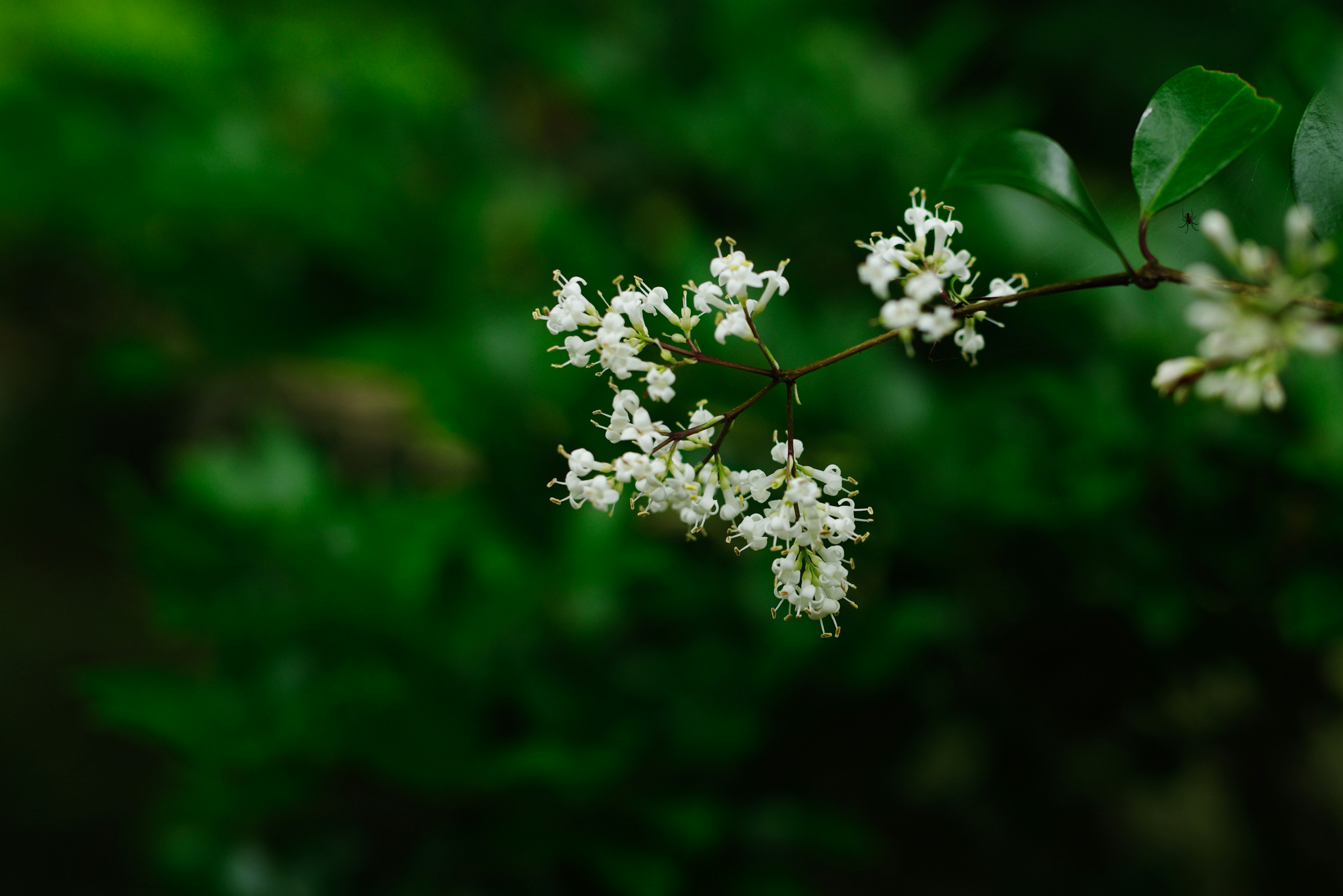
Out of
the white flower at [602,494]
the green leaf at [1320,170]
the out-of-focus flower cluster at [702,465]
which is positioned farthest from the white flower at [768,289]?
the green leaf at [1320,170]

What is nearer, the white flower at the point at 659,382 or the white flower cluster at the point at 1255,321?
the white flower cluster at the point at 1255,321

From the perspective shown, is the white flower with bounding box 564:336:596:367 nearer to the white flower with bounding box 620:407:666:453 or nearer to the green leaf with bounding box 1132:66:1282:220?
the white flower with bounding box 620:407:666:453

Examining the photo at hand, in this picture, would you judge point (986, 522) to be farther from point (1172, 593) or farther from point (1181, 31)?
point (1181, 31)

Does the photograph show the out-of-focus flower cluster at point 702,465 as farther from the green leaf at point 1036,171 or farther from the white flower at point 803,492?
the green leaf at point 1036,171

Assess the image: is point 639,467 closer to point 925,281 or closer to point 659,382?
point 659,382

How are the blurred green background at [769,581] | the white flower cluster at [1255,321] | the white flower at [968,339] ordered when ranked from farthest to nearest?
the blurred green background at [769,581], the white flower at [968,339], the white flower cluster at [1255,321]

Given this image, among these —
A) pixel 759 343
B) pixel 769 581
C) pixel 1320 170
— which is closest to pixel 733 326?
pixel 759 343
